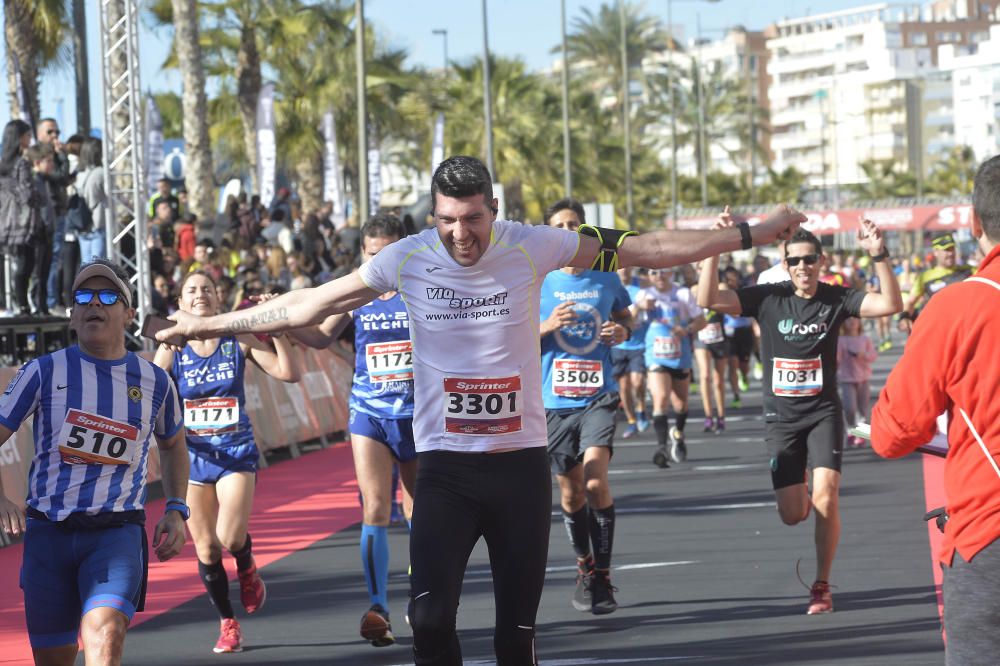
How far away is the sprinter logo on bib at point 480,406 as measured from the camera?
5641 mm

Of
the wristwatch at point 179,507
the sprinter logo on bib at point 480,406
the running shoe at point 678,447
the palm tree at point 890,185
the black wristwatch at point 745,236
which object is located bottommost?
the running shoe at point 678,447

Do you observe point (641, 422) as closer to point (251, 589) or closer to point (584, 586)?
point (584, 586)

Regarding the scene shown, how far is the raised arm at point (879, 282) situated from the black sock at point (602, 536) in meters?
1.80

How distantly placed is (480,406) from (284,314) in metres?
0.78

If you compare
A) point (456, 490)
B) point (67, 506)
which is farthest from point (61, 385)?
point (456, 490)

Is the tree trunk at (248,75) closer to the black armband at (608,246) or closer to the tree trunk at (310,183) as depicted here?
the tree trunk at (310,183)

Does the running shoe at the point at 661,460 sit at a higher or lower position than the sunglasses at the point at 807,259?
lower

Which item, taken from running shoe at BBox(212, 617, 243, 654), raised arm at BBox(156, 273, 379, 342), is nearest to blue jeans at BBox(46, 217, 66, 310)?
running shoe at BBox(212, 617, 243, 654)

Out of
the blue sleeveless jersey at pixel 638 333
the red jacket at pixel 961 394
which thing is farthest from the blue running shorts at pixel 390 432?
the blue sleeveless jersey at pixel 638 333

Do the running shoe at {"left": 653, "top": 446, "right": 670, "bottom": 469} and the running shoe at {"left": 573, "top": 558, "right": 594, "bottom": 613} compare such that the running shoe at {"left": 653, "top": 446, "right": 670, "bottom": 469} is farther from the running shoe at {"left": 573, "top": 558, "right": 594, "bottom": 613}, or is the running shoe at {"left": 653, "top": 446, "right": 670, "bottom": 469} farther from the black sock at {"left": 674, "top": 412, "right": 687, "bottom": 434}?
the running shoe at {"left": 573, "top": 558, "right": 594, "bottom": 613}

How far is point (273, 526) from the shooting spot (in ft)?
43.7

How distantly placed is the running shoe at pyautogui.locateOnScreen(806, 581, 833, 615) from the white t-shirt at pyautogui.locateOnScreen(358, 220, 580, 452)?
341cm

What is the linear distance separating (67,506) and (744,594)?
467 centimetres

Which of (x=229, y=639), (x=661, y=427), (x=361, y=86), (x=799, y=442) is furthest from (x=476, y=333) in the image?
(x=361, y=86)
